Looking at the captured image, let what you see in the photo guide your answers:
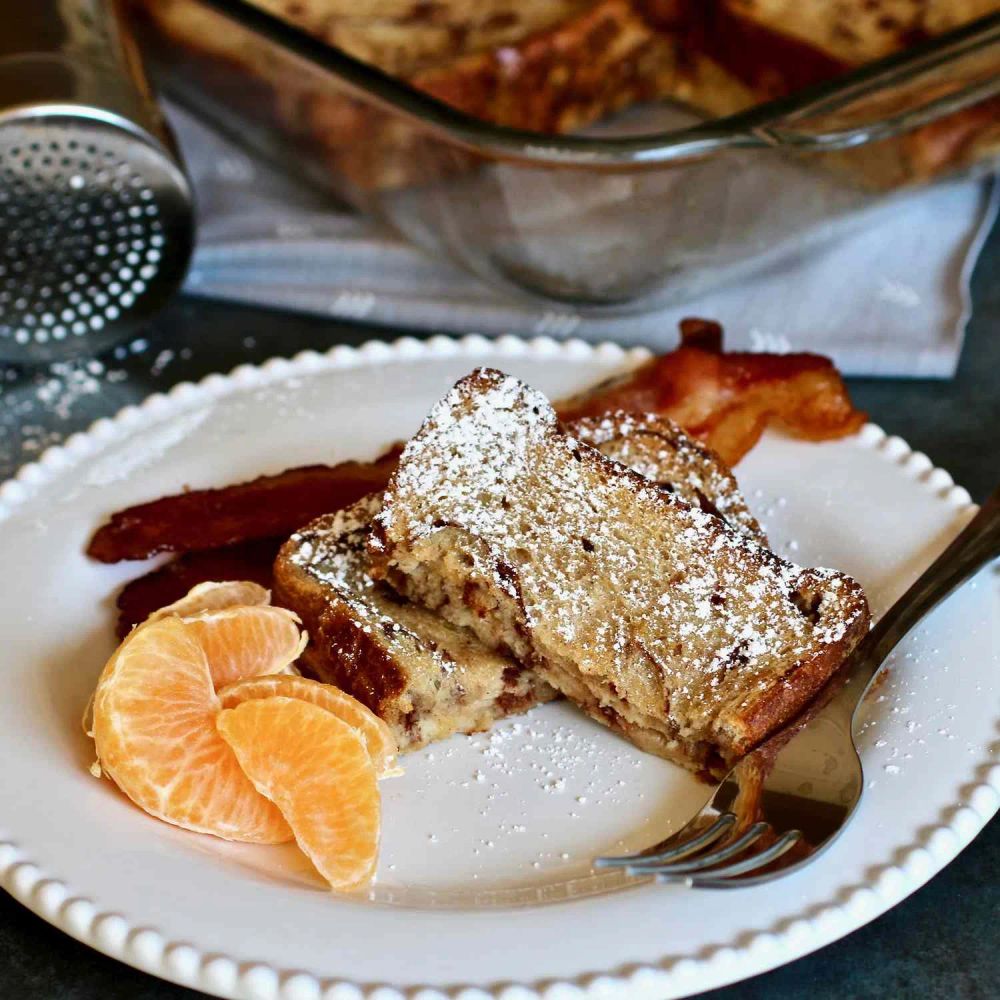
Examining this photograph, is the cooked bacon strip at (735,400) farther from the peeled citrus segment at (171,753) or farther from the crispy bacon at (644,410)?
the peeled citrus segment at (171,753)

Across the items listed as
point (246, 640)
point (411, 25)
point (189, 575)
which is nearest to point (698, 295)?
point (411, 25)

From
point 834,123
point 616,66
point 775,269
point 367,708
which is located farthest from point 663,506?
point 616,66

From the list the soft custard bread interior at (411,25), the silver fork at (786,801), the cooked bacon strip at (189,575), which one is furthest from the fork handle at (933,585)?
the soft custard bread interior at (411,25)

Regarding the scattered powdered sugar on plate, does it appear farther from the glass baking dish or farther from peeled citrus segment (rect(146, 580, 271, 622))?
the glass baking dish

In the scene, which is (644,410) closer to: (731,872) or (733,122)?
(733,122)

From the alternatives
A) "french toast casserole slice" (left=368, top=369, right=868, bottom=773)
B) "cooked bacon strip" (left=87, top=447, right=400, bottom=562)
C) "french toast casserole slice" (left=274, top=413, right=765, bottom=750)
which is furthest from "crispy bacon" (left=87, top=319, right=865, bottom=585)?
"french toast casserole slice" (left=368, top=369, right=868, bottom=773)

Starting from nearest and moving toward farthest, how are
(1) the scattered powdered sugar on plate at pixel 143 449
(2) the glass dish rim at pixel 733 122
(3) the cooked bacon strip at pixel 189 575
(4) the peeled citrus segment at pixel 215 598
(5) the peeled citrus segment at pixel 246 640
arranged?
(5) the peeled citrus segment at pixel 246 640, (4) the peeled citrus segment at pixel 215 598, (3) the cooked bacon strip at pixel 189 575, (1) the scattered powdered sugar on plate at pixel 143 449, (2) the glass dish rim at pixel 733 122

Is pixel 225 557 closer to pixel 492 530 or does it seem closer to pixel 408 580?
pixel 408 580
